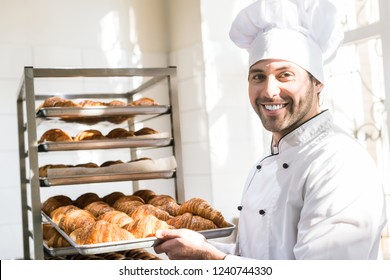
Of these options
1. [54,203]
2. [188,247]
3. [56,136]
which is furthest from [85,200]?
[188,247]

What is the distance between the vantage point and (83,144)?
1458mm

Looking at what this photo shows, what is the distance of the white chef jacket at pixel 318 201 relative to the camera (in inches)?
35.7

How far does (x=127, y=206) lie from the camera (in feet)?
4.70

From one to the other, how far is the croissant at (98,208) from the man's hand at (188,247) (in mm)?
322

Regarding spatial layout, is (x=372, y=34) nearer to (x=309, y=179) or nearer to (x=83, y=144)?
(x=309, y=179)

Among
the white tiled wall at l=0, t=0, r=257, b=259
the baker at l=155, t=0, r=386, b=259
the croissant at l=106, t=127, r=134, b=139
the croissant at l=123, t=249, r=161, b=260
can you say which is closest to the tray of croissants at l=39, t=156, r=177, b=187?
the croissant at l=106, t=127, r=134, b=139

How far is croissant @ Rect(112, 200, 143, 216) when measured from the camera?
1399 millimetres

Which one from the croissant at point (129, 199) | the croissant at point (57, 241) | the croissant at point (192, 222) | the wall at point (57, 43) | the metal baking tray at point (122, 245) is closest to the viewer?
the metal baking tray at point (122, 245)

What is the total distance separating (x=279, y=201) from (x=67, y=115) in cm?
66

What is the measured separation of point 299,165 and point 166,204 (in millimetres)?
500

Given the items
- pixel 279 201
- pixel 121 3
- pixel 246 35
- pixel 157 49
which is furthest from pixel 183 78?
pixel 279 201

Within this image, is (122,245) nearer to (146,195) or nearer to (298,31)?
(146,195)

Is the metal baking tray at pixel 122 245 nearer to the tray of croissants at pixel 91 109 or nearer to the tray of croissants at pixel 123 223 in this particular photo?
the tray of croissants at pixel 123 223

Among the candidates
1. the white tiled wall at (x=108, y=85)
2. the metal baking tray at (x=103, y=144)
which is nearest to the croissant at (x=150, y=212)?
the metal baking tray at (x=103, y=144)
